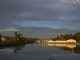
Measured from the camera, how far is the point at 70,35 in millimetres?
101688

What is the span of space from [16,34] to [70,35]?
31.7 m

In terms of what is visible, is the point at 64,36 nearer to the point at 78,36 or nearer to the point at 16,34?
the point at 78,36

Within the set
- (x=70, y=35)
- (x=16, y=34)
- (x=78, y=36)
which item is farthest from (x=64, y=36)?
(x=16, y=34)

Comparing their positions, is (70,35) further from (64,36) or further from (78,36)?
(78,36)

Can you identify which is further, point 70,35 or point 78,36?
point 70,35

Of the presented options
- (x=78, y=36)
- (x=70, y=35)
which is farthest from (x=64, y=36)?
(x=78, y=36)

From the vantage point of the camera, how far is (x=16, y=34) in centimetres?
8856

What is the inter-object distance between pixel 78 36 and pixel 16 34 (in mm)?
31147

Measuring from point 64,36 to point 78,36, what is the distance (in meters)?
15.1

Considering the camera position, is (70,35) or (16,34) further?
(70,35)

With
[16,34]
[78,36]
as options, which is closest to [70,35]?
[78,36]

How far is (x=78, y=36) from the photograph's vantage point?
90875mm

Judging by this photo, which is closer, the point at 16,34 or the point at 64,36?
the point at 16,34

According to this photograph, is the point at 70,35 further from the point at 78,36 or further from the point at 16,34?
the point at 16,34
